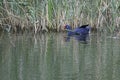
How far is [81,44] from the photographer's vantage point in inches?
399

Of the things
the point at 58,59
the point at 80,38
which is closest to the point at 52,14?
the point at 80,38

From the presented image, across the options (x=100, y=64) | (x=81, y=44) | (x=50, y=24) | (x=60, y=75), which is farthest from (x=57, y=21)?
(x=60, y=75)

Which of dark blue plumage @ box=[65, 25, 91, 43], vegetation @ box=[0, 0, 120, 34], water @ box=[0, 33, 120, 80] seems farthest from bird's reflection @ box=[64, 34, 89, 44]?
vegetation @ box=[0, 0, 120, 34]

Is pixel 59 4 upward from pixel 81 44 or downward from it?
upward

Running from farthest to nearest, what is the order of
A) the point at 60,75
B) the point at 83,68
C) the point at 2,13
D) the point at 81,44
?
the point at 2,13
the point at 81,44
the point at 83,68
the point at 60,75

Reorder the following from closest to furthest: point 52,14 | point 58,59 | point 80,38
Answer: point 58,59 < point 80,38 < point 52,14

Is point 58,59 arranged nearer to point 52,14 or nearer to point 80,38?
point 80,38

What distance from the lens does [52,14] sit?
41.3 ft

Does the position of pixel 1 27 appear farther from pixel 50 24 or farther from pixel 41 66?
pixel 41 66

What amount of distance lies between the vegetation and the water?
1272 mm

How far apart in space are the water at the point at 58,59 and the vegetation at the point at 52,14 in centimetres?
127

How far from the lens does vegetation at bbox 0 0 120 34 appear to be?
1233 centimetres

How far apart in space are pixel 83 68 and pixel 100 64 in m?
0.46

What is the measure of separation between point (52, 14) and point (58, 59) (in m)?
4.85
